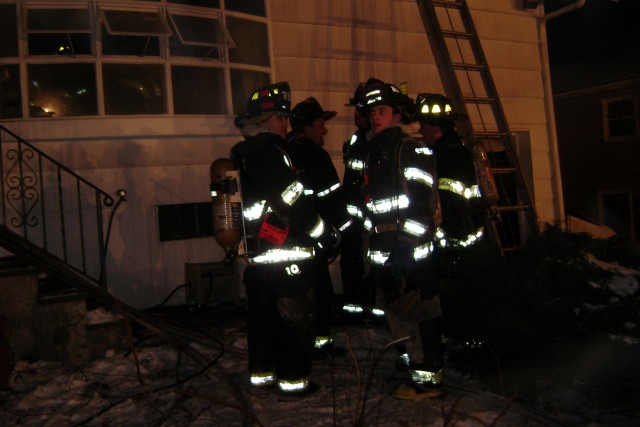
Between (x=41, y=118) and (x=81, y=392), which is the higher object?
(x=41, y=118)

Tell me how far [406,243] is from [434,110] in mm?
1773

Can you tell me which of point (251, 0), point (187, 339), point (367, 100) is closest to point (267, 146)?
point (367, 100)

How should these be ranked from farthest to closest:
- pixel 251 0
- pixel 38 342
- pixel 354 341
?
pixel 251 0
pixel 354 341
pixel 38 342

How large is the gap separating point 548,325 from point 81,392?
11.4 ft

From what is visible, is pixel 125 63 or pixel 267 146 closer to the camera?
pixel 267 146

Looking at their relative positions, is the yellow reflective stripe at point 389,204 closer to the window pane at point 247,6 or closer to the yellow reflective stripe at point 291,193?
the yellow reflective stripe at point 291,193

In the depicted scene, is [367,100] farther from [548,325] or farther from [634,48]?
[634,48]

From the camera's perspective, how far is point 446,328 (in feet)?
15.5

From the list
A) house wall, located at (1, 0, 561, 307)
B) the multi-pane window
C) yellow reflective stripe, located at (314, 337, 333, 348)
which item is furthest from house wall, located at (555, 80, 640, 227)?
yellow reflective stripe, located at (314, 337, 333, 348)

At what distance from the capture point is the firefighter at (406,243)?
157 inches

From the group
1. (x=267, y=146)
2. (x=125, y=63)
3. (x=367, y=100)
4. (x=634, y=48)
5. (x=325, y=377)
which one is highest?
(x=634, y=48)

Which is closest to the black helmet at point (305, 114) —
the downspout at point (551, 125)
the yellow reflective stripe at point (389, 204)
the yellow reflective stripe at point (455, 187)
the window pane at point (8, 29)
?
the yellow reflective stripe at point (455, 187)

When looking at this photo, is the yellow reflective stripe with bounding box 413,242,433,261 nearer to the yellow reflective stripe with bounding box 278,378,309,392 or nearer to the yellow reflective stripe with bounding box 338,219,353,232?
the yellow reflective stripe with bounding box 278,378,309,392

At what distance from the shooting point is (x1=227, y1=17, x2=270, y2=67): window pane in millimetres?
7398
